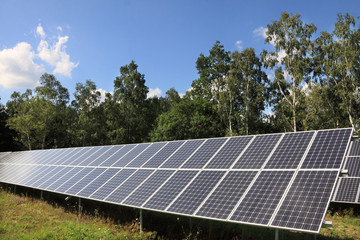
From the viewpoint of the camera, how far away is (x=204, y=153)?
12.7 m

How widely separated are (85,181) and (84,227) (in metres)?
3.35

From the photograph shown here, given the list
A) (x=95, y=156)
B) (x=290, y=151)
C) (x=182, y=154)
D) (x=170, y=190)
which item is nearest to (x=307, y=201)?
(x=290, y=151)

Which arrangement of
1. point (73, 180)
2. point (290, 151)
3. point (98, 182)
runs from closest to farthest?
1. point (290, 151)
2. point (98, 182)
3. point (73, 180)

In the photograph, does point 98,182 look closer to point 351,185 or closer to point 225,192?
point 225,192

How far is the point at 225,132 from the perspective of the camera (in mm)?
45562

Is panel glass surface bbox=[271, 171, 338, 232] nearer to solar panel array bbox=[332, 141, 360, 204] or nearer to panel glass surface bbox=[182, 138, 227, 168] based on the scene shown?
panel glass surface bbox=[182, 138, 227, 168]

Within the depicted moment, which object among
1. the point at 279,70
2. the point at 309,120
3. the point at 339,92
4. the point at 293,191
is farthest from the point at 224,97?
the point at 293,191

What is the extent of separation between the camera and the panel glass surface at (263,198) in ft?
25.5

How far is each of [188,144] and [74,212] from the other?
7547 millimetres

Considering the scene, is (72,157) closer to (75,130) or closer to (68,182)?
(68,182)

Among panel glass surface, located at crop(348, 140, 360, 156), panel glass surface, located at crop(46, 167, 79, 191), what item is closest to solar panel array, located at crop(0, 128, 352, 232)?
panel glass surface, located at crop(46, 167, 79, 191)

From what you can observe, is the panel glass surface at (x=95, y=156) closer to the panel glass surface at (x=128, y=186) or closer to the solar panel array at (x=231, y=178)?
the solar panel array at (x=231, y=178)

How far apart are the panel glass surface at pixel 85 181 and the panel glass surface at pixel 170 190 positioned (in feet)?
17.6

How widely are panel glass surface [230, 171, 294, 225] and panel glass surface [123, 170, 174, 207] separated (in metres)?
4.08
